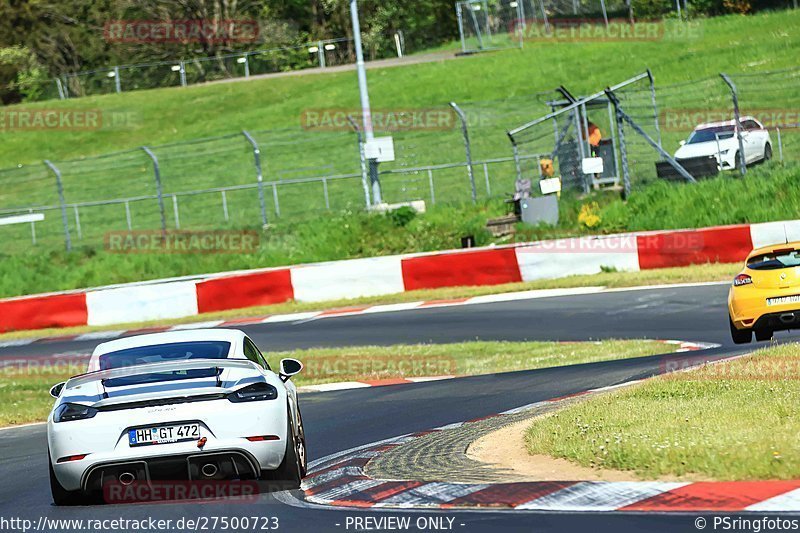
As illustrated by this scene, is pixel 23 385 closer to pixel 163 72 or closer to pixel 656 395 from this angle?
pixel 656 395

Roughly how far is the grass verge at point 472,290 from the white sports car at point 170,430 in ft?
50.2

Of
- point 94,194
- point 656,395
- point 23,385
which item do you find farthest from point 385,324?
point 94,194

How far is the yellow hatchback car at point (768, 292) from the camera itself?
15.8 meters

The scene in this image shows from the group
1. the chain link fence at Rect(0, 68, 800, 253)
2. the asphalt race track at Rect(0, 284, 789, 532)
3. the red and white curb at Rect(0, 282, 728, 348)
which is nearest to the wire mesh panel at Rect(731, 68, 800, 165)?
the chain link fence at Rect(0, 68, 800, 253)

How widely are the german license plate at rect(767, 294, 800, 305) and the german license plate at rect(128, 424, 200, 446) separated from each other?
953 centimetres

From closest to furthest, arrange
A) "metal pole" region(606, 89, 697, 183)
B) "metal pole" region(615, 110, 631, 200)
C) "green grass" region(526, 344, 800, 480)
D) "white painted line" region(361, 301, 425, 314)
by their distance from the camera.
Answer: "green grass" region(526, 344, 800, 480), "white painted line" region(361, 301, 425, 314), "metal pole" region(606, 89, 697, 183), "metal pole" region(615, 110, 631, 200)

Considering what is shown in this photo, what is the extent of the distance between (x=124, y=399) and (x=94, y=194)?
3711 centimetres

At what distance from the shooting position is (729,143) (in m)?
29.9

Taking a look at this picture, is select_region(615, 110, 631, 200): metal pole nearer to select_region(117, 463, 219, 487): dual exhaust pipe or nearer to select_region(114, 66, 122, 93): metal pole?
select_region(117, 463, 219, 487): dual exhaust pipe

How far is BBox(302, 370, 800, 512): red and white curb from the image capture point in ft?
22.4

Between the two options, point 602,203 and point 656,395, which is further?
point 602,203

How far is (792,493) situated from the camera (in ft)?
22.3

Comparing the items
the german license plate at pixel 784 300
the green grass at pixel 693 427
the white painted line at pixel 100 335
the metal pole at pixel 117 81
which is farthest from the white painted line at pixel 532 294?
the metal pole at pixel 117 81

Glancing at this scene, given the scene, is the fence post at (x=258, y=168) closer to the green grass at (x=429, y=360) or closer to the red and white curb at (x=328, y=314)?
the red and white curb at (x=328, y=314)
